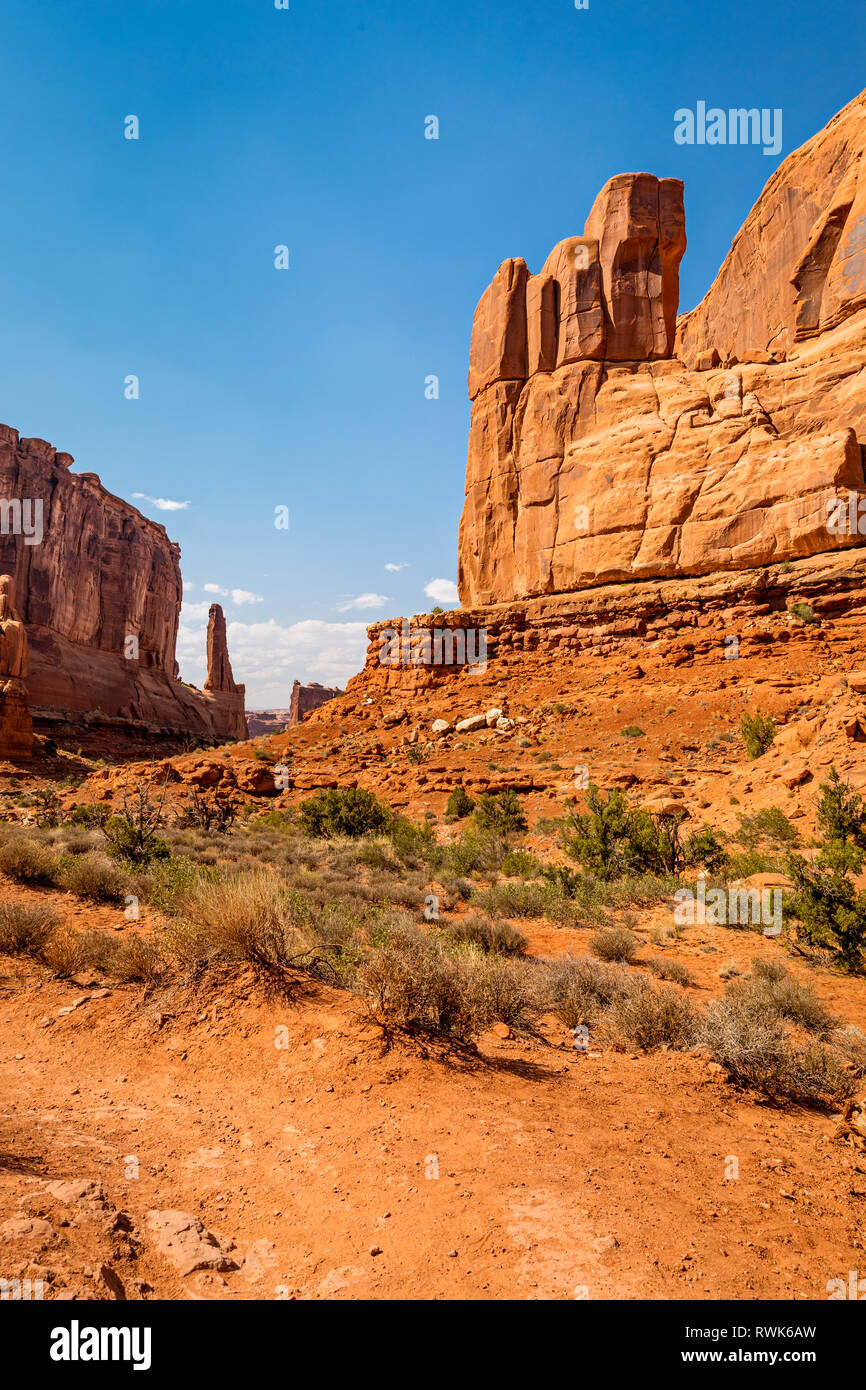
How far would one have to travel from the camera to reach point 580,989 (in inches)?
228

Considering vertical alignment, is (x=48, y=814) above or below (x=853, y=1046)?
above

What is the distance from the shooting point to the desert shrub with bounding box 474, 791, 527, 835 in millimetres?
16172

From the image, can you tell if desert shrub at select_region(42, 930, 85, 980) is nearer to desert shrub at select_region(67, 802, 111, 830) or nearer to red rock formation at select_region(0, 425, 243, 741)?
desert shrub at select_region(67, 802, 111, 830)

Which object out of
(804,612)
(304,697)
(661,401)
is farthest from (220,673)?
(804,612)

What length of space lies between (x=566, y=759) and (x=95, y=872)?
1570 centimetres

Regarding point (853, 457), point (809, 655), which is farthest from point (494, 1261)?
point (853, 457)

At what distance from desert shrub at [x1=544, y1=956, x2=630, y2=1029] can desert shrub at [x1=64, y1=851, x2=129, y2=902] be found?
5.97 metres

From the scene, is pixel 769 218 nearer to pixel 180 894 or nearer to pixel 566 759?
pixel 566 759

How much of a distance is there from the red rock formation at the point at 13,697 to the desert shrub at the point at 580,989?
3085cm

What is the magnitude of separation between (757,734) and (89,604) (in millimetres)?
61371

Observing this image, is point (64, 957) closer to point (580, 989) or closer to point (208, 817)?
point (580, 989)

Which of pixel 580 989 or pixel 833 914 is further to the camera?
Answer: pixel 833 914

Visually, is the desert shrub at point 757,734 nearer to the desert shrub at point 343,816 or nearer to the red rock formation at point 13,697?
the desert shrub at point 343,816

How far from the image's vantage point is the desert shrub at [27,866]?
8555mm
